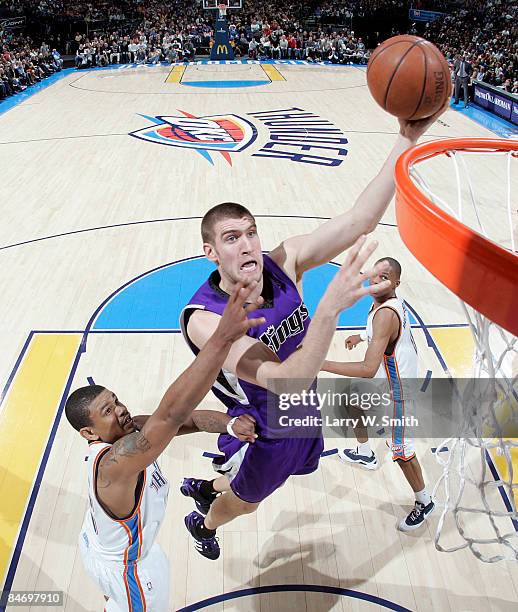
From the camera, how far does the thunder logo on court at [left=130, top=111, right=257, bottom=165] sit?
38.8ft

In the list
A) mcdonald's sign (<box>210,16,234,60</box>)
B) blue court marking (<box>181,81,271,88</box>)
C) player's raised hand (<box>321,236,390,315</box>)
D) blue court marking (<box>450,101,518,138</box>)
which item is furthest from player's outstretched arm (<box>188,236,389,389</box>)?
mcdonald's sign (<box>210,16,234,60</box>)

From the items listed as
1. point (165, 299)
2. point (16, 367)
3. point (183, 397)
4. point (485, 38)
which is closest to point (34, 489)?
point (16, 367)

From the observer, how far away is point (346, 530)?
12.2 ft

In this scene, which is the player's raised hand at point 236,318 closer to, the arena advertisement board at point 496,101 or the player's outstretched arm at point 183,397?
the player's outstretched arm at point 183,397

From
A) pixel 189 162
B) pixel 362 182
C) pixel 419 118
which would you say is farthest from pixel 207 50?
pixel 419 118

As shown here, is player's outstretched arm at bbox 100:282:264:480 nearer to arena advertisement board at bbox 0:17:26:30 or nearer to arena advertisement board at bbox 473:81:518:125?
arena advertisement board at bbox 473:81:518:125

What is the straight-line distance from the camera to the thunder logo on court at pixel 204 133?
38.8 ft

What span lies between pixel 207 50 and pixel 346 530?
82.4 ft

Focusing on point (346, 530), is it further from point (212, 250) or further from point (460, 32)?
point (460, 32)

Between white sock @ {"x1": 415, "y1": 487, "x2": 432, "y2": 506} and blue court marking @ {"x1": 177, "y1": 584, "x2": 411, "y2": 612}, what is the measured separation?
2.14 ft

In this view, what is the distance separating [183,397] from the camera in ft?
6.81

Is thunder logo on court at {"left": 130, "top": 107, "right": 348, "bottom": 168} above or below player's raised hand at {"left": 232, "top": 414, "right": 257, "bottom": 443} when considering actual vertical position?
below

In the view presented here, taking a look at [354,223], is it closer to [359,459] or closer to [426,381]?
[359,459]

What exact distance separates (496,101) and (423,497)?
522 inches
